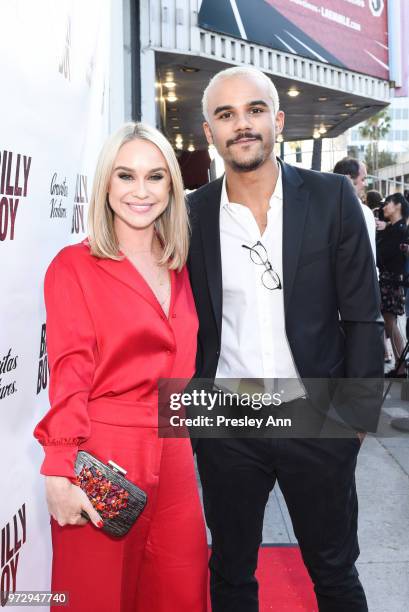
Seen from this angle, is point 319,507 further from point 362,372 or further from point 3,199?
point 3,199

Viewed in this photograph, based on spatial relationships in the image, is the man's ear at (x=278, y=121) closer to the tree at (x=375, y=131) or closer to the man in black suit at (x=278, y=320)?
the man in black suit at (x=278, y=320)

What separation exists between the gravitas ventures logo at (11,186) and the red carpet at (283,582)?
1927mm

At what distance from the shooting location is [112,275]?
1.89 meters

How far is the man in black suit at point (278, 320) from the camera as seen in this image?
2186 mm

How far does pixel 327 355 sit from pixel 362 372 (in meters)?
0.13

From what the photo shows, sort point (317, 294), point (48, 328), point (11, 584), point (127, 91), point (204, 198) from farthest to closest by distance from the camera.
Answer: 1. point (127, 91)
2. point (204, 198)
3. point (317, 294)
4. point (11, 584)
5. point (48, 328)

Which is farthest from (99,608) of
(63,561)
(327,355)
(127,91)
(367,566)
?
(127,91)

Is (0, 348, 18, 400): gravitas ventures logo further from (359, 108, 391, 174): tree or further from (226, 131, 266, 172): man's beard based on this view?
(359, 108, 391, 174): tree

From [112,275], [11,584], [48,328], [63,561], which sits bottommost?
[11,584]

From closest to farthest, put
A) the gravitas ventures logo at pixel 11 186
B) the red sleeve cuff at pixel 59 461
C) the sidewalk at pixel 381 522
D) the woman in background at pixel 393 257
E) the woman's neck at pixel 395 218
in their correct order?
1. the red sleeve cuff at pixel 59 461
2. the gravitas ventures logo at pixel 11 186
3. the sidewalk at pixel 381 522
4. the woman in background at pixel 393 257
5. the woman's neck at pixel 395 218

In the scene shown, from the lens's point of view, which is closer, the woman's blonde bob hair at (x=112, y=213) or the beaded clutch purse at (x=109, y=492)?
the beaded clutch purse at (x=109, y=492)

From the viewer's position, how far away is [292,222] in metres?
2.19

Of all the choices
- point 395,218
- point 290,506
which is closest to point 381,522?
point 290,506

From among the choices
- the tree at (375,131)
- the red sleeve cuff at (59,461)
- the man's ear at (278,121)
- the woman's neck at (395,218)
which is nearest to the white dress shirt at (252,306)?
the man's ear at (278,121)
